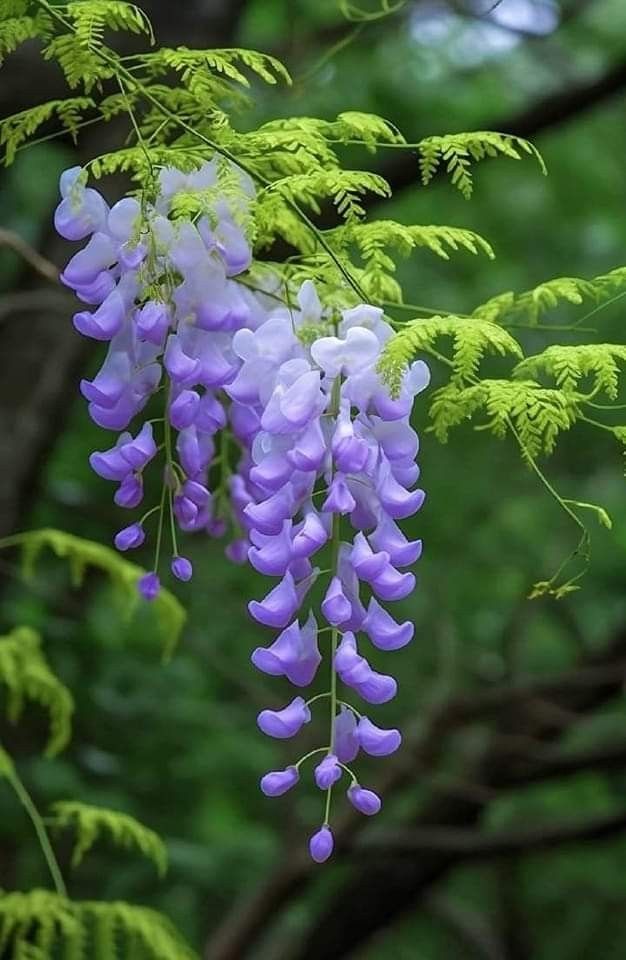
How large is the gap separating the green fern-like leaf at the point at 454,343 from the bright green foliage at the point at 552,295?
13cm

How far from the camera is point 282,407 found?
1.68 meters

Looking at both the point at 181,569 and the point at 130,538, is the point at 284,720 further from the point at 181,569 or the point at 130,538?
the point at 130,538

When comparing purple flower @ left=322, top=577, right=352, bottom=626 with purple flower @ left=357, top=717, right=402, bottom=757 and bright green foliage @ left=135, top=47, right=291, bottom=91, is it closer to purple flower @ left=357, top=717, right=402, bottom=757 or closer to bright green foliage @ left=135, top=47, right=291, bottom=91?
purple flower @ left=357, top=717, right=402, bottom=757

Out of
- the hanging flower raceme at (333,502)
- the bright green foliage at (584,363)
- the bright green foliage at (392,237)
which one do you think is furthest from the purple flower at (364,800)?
the bright green foliage at (392,237)

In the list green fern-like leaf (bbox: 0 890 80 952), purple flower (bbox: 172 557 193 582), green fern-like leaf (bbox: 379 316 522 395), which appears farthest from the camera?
green fern-like leaf (bbox: 0 890 80 952)

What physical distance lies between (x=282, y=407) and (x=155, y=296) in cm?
22

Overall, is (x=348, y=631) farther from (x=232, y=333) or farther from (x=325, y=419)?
(x=232, y=333)

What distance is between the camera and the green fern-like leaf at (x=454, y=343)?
63.4 inches

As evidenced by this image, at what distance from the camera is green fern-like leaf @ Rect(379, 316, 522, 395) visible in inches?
63.4

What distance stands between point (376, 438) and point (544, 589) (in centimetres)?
25

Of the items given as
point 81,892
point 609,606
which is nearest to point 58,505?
point 81,892

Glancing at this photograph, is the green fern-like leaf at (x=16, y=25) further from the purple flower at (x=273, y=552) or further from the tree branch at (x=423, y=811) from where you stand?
the tree branch at (x=423, y=811)

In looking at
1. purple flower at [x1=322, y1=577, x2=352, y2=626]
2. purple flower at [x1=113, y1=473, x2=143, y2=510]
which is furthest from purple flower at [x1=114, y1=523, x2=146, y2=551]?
purple flower at [x1=322, y1=577, x2=352, y2=626]

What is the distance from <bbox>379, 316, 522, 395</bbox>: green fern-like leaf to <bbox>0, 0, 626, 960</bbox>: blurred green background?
270cm
